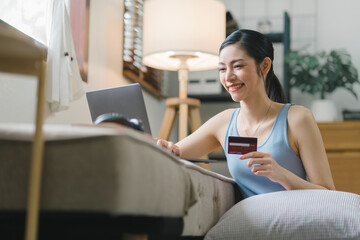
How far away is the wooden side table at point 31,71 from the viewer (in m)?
0.42

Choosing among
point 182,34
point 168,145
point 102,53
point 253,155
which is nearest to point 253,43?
point 168,145

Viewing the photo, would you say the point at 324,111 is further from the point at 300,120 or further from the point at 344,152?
the point at 300,120

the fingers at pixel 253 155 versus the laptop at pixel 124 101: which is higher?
the laptop at pixel 124 101

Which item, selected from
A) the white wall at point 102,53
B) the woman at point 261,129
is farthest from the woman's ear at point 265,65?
the white wall at point 102,53

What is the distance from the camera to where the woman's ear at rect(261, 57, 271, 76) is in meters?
1.54

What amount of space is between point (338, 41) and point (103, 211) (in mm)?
3583

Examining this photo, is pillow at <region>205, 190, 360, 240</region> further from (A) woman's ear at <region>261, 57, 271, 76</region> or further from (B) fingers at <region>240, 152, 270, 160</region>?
(A) woman's ear at <region>261, 57, 271, 76</region>

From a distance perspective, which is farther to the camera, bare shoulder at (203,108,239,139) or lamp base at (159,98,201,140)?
lamp base at (159,98,201,140)

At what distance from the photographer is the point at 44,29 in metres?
1.78

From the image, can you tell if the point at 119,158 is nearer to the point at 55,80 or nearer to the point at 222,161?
the point at 55,80

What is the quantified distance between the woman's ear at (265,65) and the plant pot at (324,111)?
6.06 feet

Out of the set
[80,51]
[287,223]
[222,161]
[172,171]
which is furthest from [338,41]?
[172,171]

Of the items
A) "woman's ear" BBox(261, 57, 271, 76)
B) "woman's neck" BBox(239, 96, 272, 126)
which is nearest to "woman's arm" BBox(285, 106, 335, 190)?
"woman's neck" BBox(239, 96, 272, 126)

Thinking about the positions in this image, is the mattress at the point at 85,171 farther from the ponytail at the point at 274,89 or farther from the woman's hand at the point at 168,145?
the ponytail at the point at 274,89
